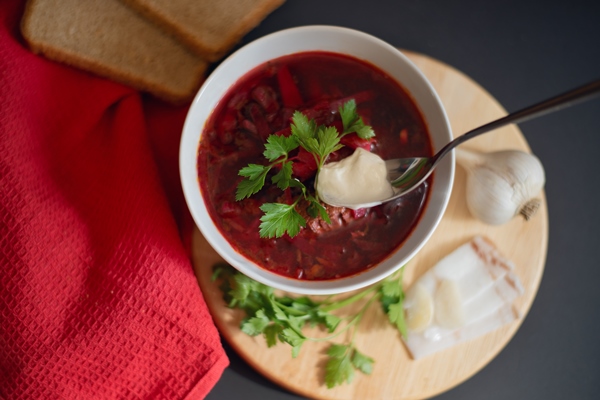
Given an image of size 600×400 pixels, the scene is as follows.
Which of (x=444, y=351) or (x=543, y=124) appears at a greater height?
(x=543, y=124)

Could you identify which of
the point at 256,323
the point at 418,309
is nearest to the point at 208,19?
the point at 256,323

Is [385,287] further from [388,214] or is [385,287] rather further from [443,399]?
[443,399]

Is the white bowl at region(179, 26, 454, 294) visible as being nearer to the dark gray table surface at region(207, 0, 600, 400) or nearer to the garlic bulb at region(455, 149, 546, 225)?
the garlic bulb at region(455, 149, 546, 225)

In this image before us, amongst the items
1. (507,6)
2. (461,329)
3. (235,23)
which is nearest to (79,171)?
(235,23)

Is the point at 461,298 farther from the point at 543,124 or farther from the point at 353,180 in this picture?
the point at 543,124

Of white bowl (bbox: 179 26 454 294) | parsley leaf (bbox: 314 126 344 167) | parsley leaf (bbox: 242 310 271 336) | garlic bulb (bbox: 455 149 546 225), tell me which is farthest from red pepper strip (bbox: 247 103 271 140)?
garlic bulb (bbox: 455 149 546 225)

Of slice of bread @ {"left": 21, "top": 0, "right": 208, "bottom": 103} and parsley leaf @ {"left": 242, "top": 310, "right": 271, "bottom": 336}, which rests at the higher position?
slice of bread @ {"left": 21, "top": 0, "right": 208, "bottom": 103}
